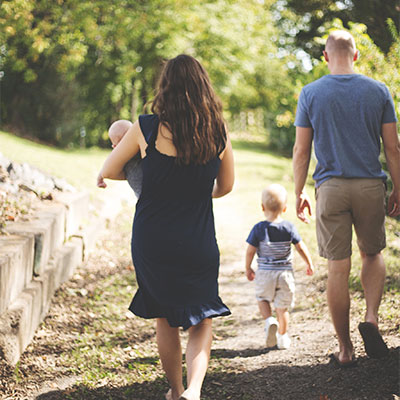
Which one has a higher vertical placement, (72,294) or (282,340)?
(282,340)

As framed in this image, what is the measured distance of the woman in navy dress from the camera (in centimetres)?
276

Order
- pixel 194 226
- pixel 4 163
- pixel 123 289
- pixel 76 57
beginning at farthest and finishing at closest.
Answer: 1. pixel 76 57
2. pixel 4 163
3. pixel 123 289
4. pixel 194 226

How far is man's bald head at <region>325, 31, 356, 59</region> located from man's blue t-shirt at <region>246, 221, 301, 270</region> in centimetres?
129

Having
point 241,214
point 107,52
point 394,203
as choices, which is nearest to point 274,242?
point 394,203

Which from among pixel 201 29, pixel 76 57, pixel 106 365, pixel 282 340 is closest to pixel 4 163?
pixel 106 365

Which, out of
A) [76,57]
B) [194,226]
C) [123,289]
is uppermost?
[76,57]

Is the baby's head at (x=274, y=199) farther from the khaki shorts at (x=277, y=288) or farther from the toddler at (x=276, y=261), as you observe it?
the khaki shorts at (x=277, y=288)

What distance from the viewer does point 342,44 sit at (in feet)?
11.5

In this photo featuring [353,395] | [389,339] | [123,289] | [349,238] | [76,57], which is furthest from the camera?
[76,57]

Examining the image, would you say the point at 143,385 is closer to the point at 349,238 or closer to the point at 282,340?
the point at 282,340

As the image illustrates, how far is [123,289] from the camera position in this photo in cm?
577

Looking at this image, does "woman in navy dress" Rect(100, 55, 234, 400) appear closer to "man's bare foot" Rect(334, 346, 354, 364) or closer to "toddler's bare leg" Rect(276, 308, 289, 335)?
Result: "man's bare foot" Rect(334, 346, 354, 364)

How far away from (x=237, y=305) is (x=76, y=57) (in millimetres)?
12662

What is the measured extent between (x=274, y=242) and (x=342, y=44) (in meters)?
1.47
